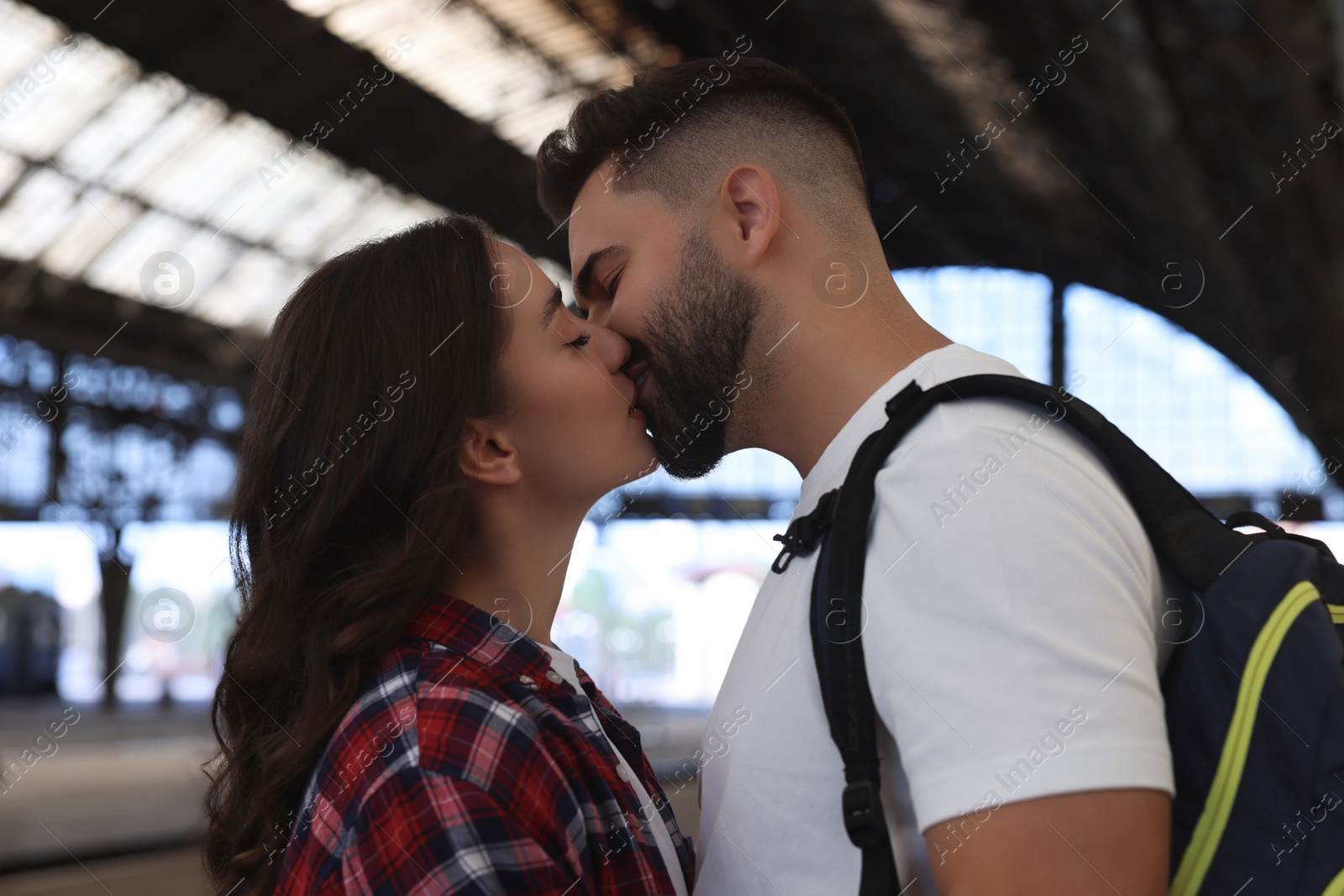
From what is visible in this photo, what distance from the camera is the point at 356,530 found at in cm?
202

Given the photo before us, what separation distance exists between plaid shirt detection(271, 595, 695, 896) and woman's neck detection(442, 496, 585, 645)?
8.1 inches

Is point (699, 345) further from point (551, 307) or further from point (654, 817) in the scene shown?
point (654, 817)

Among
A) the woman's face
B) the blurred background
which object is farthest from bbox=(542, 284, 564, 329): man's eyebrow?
the blurred background

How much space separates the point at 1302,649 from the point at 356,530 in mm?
1466

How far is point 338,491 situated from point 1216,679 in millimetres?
1377

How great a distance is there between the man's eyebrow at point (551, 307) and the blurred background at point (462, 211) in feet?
14.3

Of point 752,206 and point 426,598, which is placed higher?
point 752,206

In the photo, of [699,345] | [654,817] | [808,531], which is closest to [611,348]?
[699,345]

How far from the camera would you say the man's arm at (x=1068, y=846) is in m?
1.27

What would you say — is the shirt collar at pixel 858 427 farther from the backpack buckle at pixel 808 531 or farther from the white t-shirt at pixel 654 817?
the white t-shirt at pixel 654 817

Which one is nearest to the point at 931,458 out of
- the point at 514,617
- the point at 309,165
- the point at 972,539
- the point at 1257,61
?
the point at 972,539

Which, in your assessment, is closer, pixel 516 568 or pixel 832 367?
pixel 832 367

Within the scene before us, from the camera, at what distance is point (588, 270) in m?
2.46

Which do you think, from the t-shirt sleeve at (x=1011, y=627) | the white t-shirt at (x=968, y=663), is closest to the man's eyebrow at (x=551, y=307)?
the white t-shirt at (x=968, y=663)
